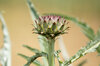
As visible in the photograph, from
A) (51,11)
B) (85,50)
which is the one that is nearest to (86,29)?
(85,50)

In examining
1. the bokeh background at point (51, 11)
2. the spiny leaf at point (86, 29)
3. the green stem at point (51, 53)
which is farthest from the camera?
the bokeh background at point (51, 11)

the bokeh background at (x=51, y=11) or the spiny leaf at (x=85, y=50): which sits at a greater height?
the bokeh background at (x=51, y=11)

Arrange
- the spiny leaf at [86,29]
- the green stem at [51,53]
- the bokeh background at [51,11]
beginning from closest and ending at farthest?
the green stem at [51,53], the spiny leaf at [86,29], the bokeh background at [51,11]

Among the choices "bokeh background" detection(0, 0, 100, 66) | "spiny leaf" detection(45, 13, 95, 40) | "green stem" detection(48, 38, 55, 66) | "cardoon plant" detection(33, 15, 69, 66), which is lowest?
"green stem" detection(48, 38, 55, 66)

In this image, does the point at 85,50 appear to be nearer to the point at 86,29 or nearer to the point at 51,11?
the point at 86,29

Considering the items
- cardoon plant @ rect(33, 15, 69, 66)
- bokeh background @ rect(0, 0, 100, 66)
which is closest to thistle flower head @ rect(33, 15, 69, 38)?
cardoon plant @ rect(33, 15, 69, 66)

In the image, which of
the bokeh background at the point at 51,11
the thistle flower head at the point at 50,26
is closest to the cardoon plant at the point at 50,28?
the thistle flower head at the point at 50,26

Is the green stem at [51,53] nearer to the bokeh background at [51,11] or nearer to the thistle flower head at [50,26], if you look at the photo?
the thistle flower head at [50,26]

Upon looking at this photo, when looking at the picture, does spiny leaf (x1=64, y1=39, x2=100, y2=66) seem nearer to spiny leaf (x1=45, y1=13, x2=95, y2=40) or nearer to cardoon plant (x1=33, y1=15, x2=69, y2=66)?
cardoon plant (x1=33, y1=15, x2=69, y2=66)
